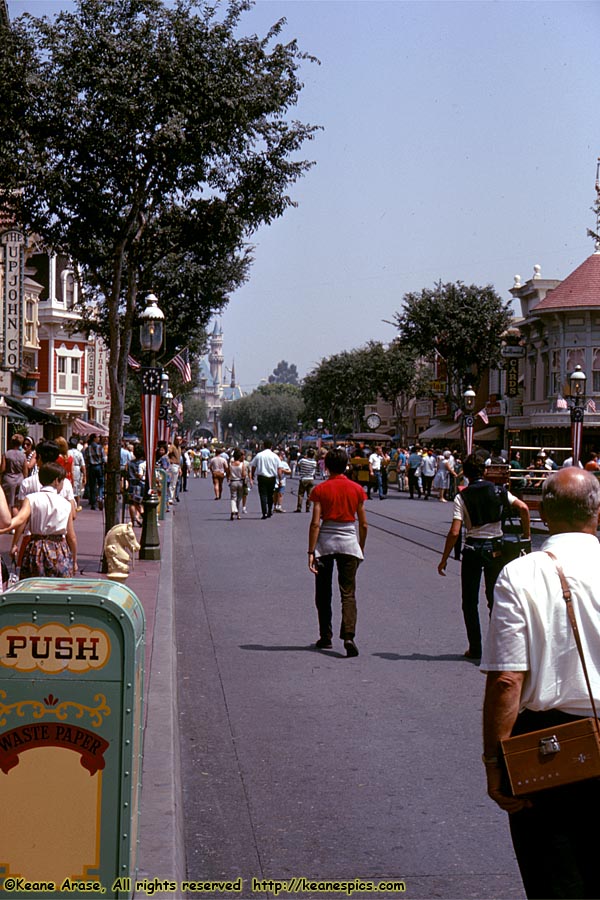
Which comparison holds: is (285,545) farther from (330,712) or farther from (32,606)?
(32,606)

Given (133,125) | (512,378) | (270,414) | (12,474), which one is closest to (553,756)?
(133,125)

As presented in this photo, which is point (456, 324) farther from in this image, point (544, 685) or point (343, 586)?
point (544, 685)

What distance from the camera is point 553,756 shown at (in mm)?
3355

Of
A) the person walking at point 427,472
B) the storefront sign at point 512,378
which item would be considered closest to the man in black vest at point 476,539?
the person walking at point 427,472

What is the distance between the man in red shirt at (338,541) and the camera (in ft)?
33.5

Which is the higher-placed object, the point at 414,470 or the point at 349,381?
the point at 349,381

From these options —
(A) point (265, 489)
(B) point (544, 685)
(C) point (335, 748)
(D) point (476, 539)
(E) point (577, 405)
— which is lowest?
(C) point (335, 748)

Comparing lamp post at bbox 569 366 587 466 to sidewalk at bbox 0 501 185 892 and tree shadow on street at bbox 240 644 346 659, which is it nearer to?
sidewalk at bbox 0 501 185 892

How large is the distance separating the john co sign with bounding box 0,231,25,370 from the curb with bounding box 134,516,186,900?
2310 centimetres

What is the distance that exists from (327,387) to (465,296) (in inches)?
1497

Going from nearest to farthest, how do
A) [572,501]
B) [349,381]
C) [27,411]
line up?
[572,501], [27,411], [349,381]

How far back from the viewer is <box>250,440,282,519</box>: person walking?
90.7 ft

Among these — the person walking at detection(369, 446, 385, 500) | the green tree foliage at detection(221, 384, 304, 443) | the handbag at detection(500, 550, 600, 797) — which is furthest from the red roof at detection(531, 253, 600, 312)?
the green tree foliage at detection(221, 384, 304, 443)

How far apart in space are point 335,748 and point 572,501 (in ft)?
12.8
